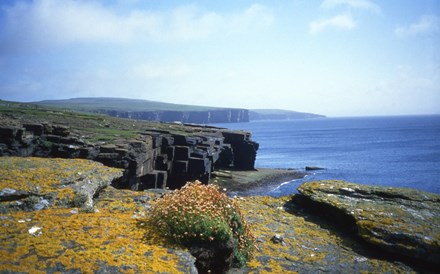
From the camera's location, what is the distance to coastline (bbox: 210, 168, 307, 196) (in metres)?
47.5

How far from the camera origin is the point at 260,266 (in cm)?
643

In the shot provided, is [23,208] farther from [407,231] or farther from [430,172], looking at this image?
[430,172]

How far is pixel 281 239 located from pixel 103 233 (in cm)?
434

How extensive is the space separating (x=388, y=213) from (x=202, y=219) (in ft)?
17.8

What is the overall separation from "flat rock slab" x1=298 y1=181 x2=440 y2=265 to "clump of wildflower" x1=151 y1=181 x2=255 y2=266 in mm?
3276

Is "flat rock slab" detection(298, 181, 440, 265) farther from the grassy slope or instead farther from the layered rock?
the grassy slope

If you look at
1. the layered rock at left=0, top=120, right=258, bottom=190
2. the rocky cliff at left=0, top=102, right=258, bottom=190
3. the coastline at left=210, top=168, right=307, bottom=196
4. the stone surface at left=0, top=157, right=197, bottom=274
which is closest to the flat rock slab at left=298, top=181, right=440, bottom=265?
the stone surface at left=0, top=157, right=197, bottom=274

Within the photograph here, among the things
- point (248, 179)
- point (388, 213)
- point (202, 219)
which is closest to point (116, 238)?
point (202, 219)

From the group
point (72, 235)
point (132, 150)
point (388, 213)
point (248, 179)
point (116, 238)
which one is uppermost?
point (72, 235)

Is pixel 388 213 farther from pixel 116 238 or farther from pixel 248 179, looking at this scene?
pixel 248 179

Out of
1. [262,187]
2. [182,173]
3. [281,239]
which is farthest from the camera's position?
[262,187]

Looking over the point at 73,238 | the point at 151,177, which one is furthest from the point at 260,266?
the point at 151,177

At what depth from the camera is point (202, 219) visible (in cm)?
597

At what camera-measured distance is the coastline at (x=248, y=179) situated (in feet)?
156
